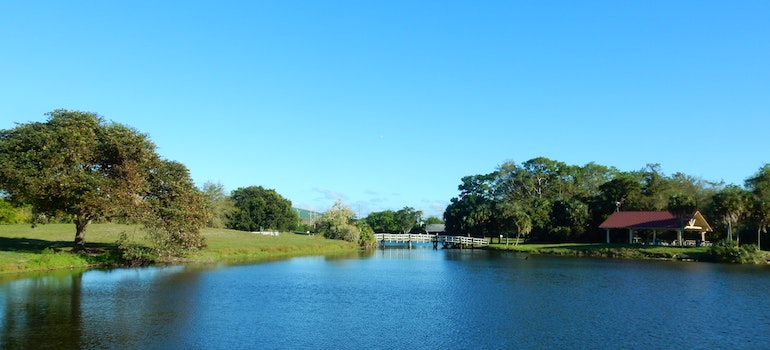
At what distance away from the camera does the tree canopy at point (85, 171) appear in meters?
40.6

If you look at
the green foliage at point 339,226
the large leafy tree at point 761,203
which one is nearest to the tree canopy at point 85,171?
the green foliage at point 339,226

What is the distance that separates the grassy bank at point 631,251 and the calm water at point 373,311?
895 inches

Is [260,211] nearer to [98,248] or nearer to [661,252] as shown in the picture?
[98,248]

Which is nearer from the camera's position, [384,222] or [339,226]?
[339,226]

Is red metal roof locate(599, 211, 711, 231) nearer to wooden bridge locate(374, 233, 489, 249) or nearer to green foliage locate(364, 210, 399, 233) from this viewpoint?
wooden bridge locate(374, 233, 489, 249)

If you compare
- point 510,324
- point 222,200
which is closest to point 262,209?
point 222,200

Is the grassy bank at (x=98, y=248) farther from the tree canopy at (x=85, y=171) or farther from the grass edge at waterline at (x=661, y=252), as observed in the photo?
the grass edge at waterline at (x=661, y=252)

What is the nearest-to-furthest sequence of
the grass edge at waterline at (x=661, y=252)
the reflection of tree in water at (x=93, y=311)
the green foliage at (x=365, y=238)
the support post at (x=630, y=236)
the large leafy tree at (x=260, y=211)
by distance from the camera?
the reflection of tree in water at (x=93, y=311) → the grass edge at waterline at (x=661, y=252) → the support post at (x=630, y=236) → the green foliage at (x=365, y=238) → the large leafy tree at (x=260, y=211)

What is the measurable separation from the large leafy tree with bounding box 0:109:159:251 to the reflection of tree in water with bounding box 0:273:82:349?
27.2 feet

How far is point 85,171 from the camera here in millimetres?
43781

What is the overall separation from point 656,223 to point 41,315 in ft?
249

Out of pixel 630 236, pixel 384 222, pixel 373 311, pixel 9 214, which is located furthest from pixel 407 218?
pixel 373 311

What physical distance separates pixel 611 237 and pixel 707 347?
241ft

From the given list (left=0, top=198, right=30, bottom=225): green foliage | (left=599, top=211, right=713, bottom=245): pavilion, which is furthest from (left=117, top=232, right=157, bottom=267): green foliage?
(left=599, top=211, right=713, bottom=245): pavilion
